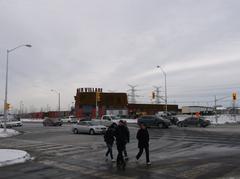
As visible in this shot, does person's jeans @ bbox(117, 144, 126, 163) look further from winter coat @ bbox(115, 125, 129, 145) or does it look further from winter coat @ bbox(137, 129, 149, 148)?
winter coat @ bbox(137, 129, 149, 148)

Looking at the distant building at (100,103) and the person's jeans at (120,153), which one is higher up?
the distant building at (100,103)

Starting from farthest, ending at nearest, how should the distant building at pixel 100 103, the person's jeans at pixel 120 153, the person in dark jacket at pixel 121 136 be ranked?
the distant building at pixel 100 103, the person in dark jacket at pixel 121 136, the person's jeans at pixel 120 153

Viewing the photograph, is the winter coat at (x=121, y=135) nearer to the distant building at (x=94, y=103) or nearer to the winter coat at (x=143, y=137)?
the winter coat at (x=143, y=137)

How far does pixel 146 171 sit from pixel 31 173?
13.0 feet

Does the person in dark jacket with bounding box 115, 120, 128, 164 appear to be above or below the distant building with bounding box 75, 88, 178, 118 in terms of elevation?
below

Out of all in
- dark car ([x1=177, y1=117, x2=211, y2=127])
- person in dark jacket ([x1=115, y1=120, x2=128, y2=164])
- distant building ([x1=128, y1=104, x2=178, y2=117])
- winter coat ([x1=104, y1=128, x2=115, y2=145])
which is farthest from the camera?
distant building ([x1=128, y1=104, x2=178, y2=117])

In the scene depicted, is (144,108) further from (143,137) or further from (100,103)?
(143,137)

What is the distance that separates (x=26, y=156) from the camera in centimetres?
1738

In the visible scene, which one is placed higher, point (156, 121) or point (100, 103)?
point (100, 103)

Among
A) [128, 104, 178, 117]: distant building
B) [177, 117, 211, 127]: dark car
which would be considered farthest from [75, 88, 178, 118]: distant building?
[177, 117, 211, 127]: dark car

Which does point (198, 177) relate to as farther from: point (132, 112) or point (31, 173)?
point (132, 112)

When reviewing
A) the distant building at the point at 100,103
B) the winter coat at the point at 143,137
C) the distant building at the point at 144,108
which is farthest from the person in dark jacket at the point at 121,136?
the distant building at the point at 144,108

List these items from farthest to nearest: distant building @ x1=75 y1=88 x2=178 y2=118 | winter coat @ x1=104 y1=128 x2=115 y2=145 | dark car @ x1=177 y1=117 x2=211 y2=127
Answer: distant building @ x1=75 y1=88 x2=178 y2=118 → dark car @ x1=177 y1=117 x2=211 y2=127 → winter coat @ x1=104 y1=128 x2=115 y2=145

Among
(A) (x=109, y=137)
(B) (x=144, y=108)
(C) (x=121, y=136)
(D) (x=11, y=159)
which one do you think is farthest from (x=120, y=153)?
(B) (x=144, y=108)
